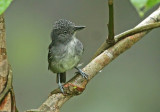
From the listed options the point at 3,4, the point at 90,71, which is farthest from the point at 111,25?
the point at 3,4

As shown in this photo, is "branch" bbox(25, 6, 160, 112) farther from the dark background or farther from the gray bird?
the dark background

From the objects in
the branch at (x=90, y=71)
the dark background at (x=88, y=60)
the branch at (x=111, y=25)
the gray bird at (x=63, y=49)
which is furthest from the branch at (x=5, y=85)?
the dark background at (x=88, y=60)

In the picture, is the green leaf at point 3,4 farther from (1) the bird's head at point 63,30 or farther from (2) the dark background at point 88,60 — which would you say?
(2) the dark background at point 88,60

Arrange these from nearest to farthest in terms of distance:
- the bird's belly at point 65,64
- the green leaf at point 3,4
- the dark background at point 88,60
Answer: the green leaf at point 3,4 < the bird's belly at point 65,64 < the dark background at point 88,60

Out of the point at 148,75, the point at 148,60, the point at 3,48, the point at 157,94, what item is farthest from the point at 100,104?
the point at 3,48

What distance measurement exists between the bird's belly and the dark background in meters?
0.99

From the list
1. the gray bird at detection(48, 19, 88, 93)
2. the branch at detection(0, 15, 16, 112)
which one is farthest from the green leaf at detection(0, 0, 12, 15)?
the gray bird at detection(48, 19, 88, 93)

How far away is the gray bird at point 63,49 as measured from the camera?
3209 mm

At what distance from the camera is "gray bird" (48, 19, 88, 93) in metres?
3.21

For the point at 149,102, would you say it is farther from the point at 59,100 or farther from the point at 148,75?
the point at 59,100

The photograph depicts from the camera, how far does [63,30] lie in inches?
131

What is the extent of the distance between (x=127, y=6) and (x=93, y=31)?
1.93ft

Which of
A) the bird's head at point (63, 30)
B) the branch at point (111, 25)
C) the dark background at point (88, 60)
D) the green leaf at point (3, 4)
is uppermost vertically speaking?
the green leaf at point (3, 4)

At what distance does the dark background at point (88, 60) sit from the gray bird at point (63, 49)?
0.98m
